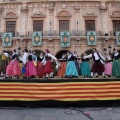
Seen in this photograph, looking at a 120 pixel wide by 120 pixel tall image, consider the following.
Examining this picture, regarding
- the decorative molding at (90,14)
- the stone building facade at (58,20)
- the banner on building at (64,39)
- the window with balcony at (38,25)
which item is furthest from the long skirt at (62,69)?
the decorative molding at (90,14)

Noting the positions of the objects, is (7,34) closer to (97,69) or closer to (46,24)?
(46,24)

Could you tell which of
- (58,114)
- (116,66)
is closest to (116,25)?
(116,66)

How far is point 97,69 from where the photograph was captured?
8.35 metres

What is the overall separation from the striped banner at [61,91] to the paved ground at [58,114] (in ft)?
1.36

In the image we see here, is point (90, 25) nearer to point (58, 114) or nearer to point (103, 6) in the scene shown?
point (103, 6)

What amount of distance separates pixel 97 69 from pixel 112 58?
1179mm

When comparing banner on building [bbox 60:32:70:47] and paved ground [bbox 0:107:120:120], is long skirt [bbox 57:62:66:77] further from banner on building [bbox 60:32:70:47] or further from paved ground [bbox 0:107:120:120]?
banner on building [bbox 60:32:70:47]

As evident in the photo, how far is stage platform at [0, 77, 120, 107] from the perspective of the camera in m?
5.79

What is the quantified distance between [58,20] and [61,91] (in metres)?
14.8

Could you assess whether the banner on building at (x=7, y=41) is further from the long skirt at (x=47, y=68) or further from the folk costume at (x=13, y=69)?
the long skirt at (x=47, y=68)

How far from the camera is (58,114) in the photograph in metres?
5.00

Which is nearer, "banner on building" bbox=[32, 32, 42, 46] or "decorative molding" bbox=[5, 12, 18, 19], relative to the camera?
"banner on building" bbox=[32, 32, 42, 46]

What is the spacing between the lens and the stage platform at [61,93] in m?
5.79

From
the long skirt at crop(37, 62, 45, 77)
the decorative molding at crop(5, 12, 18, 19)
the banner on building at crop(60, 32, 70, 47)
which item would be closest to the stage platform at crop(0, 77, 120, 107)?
the long skirt at crop(37, 62, 45, 77)
